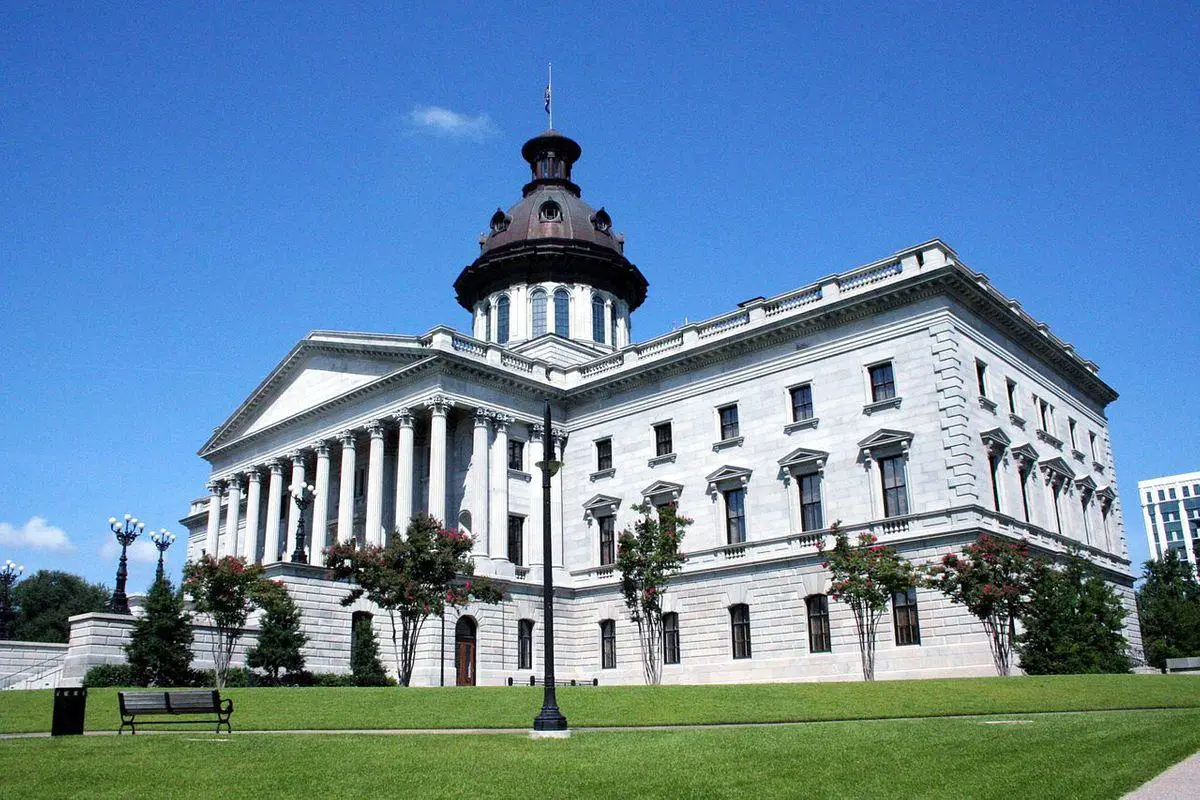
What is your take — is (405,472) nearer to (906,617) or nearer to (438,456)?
(438,456)

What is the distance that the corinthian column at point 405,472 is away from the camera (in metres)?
49.8

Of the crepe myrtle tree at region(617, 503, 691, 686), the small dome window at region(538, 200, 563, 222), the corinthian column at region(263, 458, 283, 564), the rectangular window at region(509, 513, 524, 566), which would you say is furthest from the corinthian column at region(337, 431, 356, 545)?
the small dome window at region(538, 200, 563, 222)

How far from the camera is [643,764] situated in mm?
14633

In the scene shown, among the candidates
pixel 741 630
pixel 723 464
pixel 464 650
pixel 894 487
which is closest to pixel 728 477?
pixel 723 464

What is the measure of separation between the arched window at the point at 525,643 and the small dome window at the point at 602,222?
96.5 feet

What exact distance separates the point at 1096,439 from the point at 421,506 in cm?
3454

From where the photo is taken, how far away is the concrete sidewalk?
11.4m

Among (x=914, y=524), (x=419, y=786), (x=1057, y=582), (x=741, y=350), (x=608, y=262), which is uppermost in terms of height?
(x=608, y=262)

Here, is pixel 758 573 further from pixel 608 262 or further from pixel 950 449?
pixel 608 262

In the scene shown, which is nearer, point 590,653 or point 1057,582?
point 1057,582

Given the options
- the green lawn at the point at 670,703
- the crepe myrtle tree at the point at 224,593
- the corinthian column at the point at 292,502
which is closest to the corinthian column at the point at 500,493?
the corinthian column at the point at 292,502

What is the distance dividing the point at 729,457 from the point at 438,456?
13449 millimetres

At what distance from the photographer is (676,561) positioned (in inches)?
1751

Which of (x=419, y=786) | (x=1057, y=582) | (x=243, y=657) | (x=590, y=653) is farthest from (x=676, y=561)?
(x=419, y=786)
